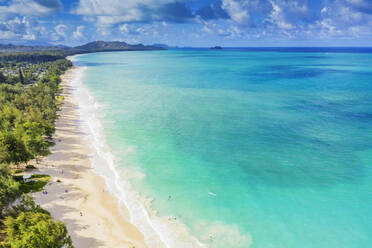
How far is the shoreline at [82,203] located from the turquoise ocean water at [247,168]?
2.60m

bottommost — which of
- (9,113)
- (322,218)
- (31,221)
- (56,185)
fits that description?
(322,218)

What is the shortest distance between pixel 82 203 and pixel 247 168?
31605 mm

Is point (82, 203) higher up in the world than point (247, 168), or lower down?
lower down

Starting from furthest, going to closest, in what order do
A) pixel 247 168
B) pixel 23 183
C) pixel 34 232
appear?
pixel 247 168, pixel 23 183, pixel 34 232

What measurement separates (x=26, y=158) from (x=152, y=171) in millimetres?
22950

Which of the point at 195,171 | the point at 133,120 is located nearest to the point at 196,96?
the point at 133,120

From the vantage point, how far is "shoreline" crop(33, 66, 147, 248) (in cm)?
3125

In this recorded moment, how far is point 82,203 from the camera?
37438 millimetres

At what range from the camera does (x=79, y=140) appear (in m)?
60.9

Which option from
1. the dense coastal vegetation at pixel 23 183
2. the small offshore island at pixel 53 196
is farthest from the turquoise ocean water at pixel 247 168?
the dense coastal vegetation at pixel 23 183

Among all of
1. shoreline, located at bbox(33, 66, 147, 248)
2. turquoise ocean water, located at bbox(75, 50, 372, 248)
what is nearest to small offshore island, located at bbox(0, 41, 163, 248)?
shoreline, located at bbox(33, 66, 147, 248)

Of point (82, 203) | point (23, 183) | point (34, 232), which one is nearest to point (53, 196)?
point (82, 203)

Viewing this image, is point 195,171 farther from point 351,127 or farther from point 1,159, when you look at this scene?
point 351,127

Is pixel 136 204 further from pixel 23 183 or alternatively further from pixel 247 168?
pixel 247 168
